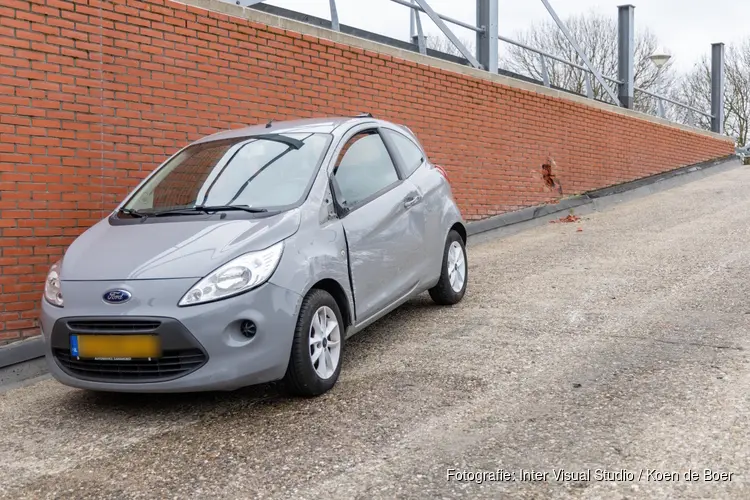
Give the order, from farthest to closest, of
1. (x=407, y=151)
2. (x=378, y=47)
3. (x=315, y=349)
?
(x=378, y=47) < (x=407, y=151) < (x=315, y=349)

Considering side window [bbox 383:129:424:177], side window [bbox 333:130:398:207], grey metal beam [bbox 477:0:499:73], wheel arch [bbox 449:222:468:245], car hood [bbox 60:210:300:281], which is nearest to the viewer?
car hood [bbox 60:210:300:281]

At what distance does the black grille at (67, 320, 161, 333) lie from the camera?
3.90 meters

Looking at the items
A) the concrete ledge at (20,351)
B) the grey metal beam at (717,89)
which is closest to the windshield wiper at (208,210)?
the concrete ledge at (20,351)

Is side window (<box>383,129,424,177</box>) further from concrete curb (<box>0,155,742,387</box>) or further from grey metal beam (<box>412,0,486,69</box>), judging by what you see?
grey metal beam (<box>412,0,486,69</box>)

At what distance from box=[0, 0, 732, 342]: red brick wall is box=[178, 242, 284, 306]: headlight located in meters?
2.45

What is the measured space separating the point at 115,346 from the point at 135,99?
329 cm

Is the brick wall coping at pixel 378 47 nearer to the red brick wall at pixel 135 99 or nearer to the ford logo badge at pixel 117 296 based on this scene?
the red brick wall at pixel 135 99

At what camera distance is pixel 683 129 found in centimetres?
1842

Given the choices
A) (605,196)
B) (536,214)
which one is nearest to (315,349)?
(536,214)

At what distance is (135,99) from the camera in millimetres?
6602

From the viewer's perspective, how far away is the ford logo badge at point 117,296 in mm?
3971

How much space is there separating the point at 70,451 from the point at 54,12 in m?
3.74

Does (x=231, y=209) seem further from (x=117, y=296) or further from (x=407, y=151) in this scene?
(x=407, y=151)

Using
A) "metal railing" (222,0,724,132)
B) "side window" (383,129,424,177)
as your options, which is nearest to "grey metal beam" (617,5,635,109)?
"metal railing" (222,0,724,132)
